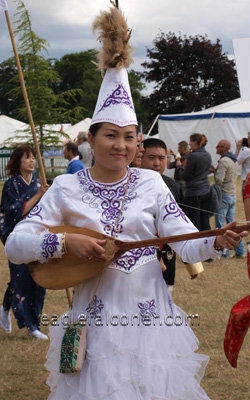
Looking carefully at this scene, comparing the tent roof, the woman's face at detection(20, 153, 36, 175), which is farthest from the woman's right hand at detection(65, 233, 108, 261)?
the tent roof

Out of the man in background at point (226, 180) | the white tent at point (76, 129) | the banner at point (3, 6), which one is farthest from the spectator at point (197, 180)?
the white tent at point (76, 129)

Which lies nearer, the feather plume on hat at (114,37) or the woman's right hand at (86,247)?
the woman's right hand at (86,247)

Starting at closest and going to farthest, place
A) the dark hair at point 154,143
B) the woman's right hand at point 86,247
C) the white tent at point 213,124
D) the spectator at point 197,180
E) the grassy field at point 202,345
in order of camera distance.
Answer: the woman's right hand at point 86,247
the grassy field at point 202,345
the dark hair at point 154,143
the spectator at point 197,180
the white tent at point 213,124

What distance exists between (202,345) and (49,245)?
138 inches

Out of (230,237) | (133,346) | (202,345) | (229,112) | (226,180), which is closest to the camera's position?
(230,237)

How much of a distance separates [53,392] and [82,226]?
818mm

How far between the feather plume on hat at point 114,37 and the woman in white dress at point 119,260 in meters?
0.08

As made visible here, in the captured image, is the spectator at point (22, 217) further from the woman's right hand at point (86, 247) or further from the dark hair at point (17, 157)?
the woman's right hand at point (86, 247)

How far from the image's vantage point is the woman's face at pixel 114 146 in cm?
363

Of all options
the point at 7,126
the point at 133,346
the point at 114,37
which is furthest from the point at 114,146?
the point at 7,126

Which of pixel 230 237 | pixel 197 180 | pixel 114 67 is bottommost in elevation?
pixel 197 180

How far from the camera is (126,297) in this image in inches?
140

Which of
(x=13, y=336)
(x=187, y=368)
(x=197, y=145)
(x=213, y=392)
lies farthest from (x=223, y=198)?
(x=187, y=368)

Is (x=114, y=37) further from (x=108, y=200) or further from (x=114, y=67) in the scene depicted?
(x=108, y=200)
